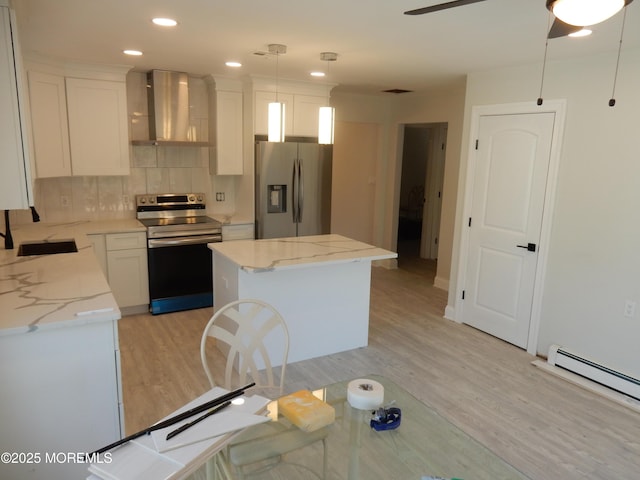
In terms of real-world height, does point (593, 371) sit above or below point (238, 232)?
below

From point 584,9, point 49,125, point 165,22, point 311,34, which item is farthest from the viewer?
point 49,125

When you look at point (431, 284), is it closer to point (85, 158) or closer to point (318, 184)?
point (318, 184)

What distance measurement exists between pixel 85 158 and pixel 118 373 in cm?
280

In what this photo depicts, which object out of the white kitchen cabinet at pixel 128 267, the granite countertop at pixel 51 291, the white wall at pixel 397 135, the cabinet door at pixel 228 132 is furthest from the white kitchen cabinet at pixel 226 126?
the granite countertop at pixel 51 291

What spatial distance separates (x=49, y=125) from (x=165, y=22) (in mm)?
2025

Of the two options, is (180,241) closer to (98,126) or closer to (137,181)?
(137,181)

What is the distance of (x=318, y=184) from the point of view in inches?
201

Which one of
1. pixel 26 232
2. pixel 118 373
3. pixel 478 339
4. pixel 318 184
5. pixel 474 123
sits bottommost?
pixel 478 339

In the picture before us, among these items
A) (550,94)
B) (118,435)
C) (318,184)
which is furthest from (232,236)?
(550,94)

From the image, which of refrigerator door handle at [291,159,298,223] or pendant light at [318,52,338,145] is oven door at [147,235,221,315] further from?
pendant light at [318,52,338,145]

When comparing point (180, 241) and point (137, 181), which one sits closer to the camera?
point (180, 241)

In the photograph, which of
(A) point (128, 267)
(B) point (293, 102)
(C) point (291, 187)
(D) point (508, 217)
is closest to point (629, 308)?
(D) point (508, 217)

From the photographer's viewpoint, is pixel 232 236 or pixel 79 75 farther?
pixel 232 236

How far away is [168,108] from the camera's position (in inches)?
182
